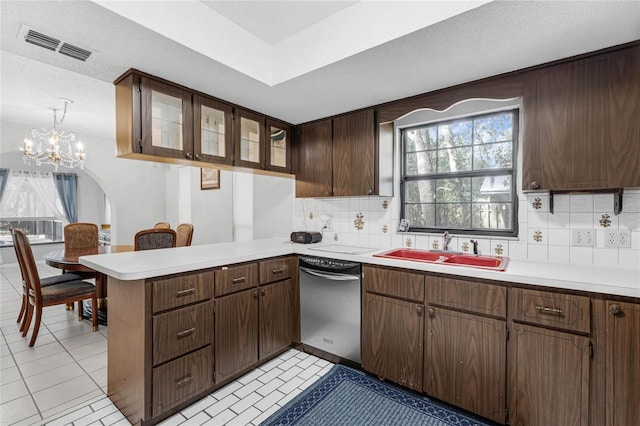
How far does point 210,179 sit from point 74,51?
3619mm

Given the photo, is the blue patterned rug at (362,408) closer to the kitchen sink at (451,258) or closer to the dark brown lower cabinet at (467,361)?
the dark brown lower cabinet at (467,361)

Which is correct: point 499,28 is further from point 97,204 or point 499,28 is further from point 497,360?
point 97,204

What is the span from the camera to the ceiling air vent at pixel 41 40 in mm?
1595

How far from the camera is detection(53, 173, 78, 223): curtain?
21.8 feet

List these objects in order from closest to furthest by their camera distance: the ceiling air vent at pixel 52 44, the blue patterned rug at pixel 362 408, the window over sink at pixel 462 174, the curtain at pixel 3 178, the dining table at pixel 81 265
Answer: the ceiling air vent at pixel 52 44 < the blue patterned rug at pixel 362 408 < the window over sink at pixel 462 174 < the dining table at pixel 81 265 < the curtain at pixel 3 178

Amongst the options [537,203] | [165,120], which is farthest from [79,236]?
[537,203]

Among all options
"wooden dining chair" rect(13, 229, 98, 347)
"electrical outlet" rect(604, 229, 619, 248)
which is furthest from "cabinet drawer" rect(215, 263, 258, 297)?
"electrical outlet" rect(604, 229, 619, 248)

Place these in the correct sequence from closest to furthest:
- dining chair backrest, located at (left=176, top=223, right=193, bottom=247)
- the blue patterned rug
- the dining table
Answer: the blue patterned rug, the dining table, dining chair backrest, located at (left=176, top=223, right=193, bottom=247)

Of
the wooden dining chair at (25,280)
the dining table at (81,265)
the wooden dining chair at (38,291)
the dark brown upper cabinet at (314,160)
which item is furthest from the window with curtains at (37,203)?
the dark brown upper cabinet at (314,160)

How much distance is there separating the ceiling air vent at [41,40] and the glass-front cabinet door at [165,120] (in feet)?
1.48

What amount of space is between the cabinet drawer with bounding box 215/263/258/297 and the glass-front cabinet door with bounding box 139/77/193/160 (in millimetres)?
947

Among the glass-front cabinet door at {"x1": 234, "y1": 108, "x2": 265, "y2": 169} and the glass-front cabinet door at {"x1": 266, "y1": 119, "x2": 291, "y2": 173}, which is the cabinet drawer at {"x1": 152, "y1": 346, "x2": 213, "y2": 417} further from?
the glass-front cabinet door at {"x1": 266, "y1": 119, "x2": 291, "y2": 173}

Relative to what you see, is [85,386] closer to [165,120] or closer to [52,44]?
[165,120]

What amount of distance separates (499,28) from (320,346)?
244cm
